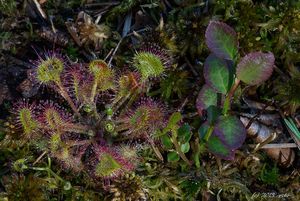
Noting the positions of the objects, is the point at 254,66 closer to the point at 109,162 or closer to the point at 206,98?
the point at 206,98

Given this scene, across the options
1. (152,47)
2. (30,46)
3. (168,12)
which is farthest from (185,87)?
(30,46)

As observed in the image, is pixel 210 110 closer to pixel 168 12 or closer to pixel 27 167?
pixel 168 12

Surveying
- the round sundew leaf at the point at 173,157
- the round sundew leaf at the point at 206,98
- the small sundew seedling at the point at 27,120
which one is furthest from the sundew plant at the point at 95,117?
the round sundew leaf at the point at 206,98

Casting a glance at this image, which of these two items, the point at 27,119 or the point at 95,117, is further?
the point at 95,117

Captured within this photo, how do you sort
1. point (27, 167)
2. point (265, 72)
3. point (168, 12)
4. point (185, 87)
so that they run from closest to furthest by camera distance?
point (265, 72), point (27, 167), point (185, 87), point (168, 12)

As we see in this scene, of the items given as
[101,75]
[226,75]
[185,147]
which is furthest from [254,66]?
[101,75]

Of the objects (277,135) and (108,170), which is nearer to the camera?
(108,170)

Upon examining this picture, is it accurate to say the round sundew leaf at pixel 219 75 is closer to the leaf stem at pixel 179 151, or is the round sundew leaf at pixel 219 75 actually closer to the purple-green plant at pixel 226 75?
the purple-green plant at pixel 226 75
